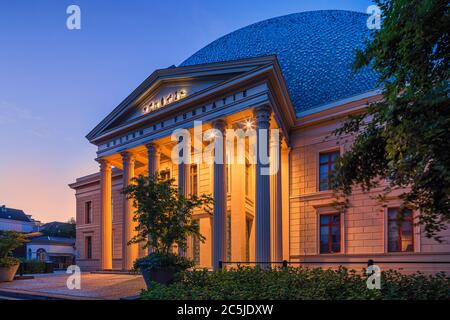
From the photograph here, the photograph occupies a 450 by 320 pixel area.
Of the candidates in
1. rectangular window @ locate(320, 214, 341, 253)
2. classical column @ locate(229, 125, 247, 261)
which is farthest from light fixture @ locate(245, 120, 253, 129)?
rectangular window @ locate(320, 214, 341, 253)

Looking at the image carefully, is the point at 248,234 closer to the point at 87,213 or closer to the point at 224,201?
the point at 224,201

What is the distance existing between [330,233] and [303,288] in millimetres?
13227

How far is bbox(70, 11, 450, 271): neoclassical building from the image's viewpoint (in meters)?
18.7

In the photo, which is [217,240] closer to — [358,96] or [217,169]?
[217,169]

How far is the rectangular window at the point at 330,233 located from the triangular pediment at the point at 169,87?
948 cm

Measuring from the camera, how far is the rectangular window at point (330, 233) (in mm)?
21703

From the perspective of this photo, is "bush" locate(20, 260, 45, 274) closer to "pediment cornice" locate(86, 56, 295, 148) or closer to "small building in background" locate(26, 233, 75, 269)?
"pediment cornice" locate(86, 56, 295, 148)

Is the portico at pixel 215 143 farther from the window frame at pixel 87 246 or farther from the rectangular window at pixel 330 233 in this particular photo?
the window frame at pixel 87 246

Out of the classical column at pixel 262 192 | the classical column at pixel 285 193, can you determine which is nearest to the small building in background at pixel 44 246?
the classical column at pixel 285 193

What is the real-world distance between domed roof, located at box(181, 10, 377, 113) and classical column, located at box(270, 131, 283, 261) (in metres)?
5.31

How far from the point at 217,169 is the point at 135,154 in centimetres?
888

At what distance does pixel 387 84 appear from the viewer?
349 inches

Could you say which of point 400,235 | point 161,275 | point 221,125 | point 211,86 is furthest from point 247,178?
point 161,275

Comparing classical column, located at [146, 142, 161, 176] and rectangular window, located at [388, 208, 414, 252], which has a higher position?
classical column, located at [146, 142, 161, 176]
